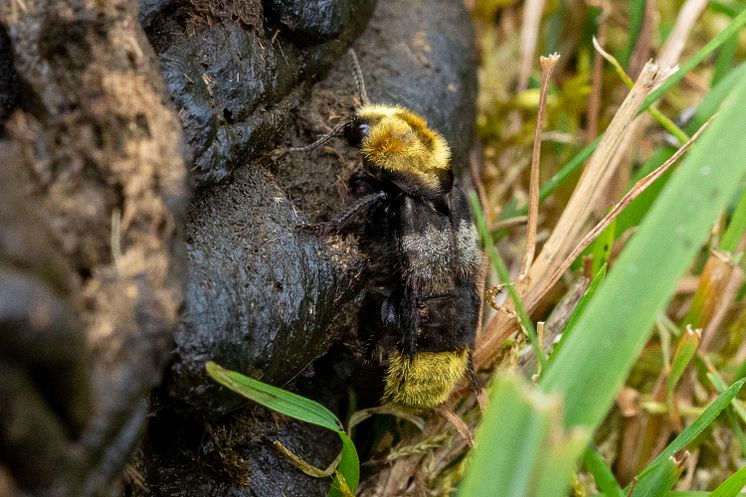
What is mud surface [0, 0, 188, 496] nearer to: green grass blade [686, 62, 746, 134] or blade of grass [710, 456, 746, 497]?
blade of grass [710, 456, 746, 497]

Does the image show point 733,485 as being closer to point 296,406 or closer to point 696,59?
point 296,406

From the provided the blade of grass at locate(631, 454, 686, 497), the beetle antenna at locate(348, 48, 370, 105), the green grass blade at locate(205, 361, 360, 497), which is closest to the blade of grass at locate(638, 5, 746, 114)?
the beetle antenna at locate(348, 48, 370, 105)

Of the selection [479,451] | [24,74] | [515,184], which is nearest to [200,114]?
[24,74]

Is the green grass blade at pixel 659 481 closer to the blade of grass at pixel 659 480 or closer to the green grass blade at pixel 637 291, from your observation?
the blade of grass at pixel 659 480

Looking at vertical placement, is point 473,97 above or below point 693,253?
below

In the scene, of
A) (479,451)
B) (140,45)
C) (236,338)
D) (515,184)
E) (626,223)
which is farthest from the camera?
(515,184)

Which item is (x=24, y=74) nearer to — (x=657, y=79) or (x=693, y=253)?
(x=693, y=253)
